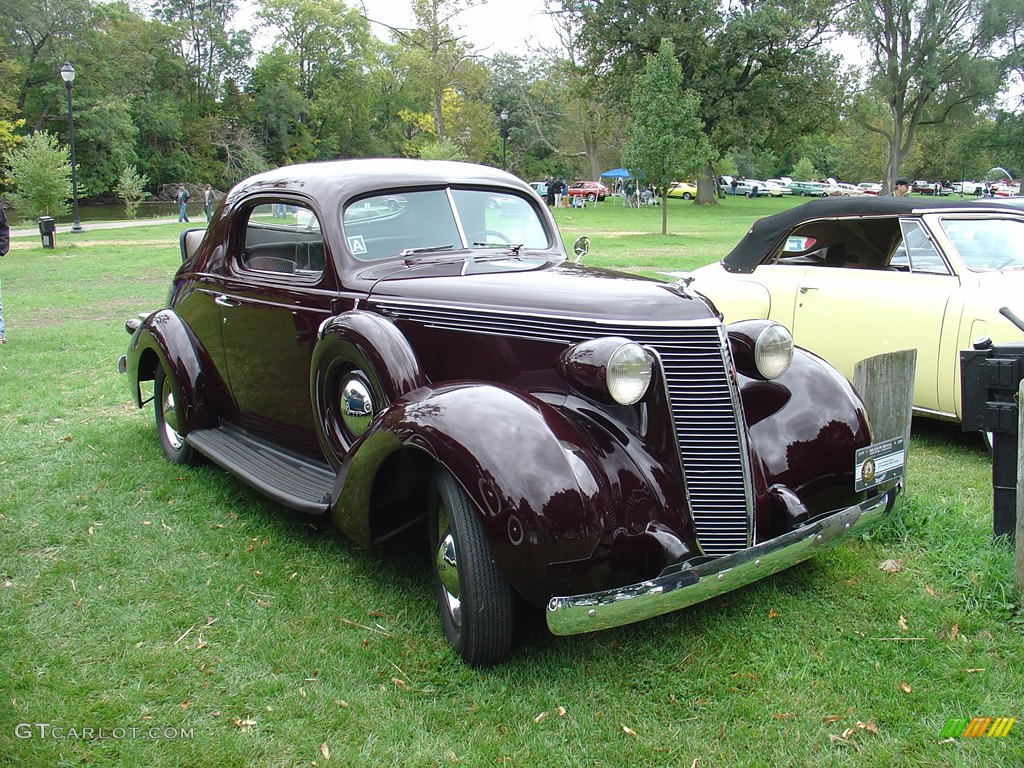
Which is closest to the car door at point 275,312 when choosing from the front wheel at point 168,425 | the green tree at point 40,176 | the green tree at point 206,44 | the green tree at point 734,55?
the front wheel at point 168,425

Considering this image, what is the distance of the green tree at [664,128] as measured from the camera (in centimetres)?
2406

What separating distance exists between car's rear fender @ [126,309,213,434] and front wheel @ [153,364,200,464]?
0.12m

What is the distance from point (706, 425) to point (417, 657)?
1401 mm

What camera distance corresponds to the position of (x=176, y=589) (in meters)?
3.62

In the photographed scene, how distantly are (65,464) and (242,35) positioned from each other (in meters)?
64.7

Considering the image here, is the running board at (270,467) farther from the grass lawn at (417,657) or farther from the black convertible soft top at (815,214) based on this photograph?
the black convertible soft top at (815,214)

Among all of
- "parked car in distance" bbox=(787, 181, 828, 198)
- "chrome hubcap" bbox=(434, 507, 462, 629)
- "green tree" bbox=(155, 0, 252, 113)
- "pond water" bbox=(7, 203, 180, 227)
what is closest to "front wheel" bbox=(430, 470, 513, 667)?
"chrome hubcap" bbox=(434, 507, 462, 629)

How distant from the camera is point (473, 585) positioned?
9.16 feet

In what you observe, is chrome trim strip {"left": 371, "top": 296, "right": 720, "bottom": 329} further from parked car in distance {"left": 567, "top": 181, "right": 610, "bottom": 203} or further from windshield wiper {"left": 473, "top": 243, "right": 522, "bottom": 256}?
parked car in distance {"left": 567, "top": 181, "right": 610, "bottom": 203}

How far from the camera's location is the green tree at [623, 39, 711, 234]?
78.9 feet

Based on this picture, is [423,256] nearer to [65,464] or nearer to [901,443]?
[901,443]

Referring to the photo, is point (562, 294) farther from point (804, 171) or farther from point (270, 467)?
point (804, 171)

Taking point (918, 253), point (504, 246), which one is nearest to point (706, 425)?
point (504, 246)

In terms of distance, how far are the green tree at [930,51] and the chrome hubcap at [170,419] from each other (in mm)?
38695
